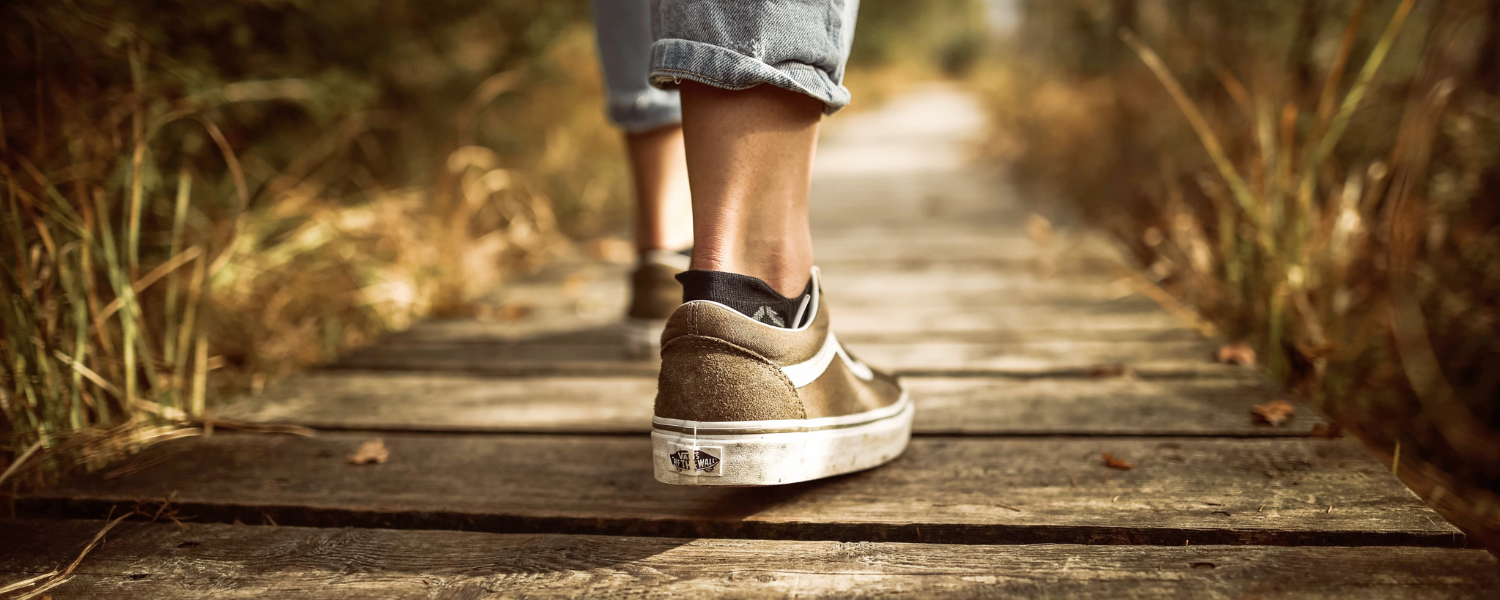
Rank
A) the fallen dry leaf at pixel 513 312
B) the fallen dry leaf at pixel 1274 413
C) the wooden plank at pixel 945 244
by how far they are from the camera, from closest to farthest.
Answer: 1. the fallen dry leaf at pixel 1274 413
2. the fallen dry leaf at pixel 513 312
3. the wooden plank at pixel 945 244

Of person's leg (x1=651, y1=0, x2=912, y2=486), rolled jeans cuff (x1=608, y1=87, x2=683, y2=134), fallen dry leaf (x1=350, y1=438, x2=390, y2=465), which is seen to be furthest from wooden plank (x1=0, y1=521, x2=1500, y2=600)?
rolled jeans cuff (x1=608, y1=87, x2=683, y2=134)

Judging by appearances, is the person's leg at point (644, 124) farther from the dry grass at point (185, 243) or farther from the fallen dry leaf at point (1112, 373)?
the fallen dry leaf at point (1112, 373)

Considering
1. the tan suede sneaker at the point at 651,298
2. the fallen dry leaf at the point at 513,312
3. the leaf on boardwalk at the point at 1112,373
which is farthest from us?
the fallen dry leaf at the point at 513,312

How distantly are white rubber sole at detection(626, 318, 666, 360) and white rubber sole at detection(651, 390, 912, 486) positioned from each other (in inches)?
25.6

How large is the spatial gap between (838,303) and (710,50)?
126 centimetres

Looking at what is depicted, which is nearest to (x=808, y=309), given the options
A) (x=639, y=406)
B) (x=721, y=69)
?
(x=721, y=69)

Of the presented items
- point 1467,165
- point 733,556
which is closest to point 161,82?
point 733,556

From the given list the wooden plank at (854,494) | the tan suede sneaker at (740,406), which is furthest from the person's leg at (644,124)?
the tan suede sneaker at (740,406)

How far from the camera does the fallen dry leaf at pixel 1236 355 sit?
1.48m

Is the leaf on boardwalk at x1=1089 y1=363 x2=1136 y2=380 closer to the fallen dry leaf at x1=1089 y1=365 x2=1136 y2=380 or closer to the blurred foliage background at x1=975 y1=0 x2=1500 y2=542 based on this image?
the fallen dry leaf at x1=1089 y1=365 x2=1136 y2=380

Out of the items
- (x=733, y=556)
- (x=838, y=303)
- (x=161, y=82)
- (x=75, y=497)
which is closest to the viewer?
(x=733, y=556)

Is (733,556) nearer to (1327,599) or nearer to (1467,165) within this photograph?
(1327,599)

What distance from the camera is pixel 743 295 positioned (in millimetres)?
958

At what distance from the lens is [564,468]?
1099mm
